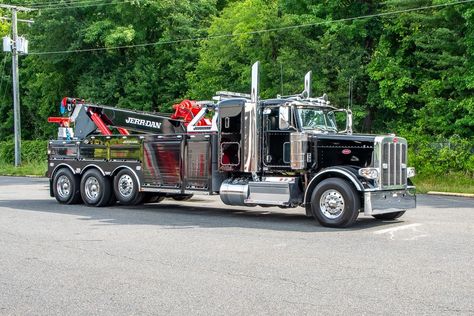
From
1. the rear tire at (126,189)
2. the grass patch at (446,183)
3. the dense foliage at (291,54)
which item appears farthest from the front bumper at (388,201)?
the grass patch at (446,183)

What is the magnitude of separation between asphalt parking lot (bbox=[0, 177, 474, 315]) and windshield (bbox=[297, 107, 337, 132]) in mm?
2077

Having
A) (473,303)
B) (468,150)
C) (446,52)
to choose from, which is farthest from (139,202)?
(446,52)

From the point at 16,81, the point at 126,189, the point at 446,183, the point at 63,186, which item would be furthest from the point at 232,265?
the point at 16,81

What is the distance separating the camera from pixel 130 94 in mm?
39719

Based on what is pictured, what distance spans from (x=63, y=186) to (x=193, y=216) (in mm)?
5138

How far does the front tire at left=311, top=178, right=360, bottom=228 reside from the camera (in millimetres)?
11883

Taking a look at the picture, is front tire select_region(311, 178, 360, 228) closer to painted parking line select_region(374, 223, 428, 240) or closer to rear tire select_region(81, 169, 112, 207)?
painted parking line select_region(374, 223, 428, 240)

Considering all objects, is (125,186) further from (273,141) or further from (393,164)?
(393,164)

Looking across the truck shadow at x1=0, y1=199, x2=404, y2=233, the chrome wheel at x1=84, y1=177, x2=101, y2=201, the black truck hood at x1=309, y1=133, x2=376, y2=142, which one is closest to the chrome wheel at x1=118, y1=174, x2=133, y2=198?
the truck shadow at x1=0, y1=199, x2=404, y2=233

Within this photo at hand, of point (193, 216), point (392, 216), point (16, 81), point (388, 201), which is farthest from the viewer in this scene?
point (16, 81)

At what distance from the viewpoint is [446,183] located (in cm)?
2236

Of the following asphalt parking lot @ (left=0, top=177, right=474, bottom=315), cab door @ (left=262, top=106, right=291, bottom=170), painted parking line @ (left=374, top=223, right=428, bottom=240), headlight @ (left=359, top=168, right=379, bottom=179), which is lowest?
asphalt parking lot @ (left=0, top=177, right=474, bottom=315)

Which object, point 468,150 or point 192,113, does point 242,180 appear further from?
point 468,150

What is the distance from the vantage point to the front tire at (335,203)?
1188 cm
